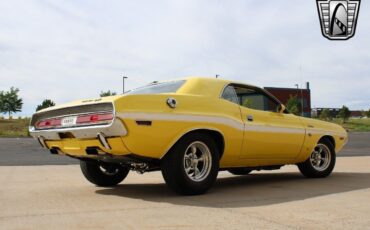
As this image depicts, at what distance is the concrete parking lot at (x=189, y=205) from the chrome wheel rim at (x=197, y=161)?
0.30 meters

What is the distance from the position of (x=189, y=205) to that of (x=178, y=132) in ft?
3.15

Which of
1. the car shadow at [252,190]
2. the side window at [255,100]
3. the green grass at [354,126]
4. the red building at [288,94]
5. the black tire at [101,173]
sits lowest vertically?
the green grass at [354,126]

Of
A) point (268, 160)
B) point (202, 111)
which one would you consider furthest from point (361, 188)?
point (202, 111)

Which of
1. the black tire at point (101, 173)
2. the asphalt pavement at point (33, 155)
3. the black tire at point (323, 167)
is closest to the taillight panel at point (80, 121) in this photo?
→ the black tire at point (101, 173)

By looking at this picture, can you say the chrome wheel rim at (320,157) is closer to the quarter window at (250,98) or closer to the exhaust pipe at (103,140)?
the quarter window at (250,98)

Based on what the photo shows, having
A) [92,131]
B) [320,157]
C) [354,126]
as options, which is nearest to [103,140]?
[92,131]

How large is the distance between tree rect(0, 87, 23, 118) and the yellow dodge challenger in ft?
197

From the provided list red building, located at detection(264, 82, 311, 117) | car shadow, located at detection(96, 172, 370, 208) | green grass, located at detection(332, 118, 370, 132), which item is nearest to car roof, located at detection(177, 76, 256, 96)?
car shadow, located at detection(96, 172, 370, 208)

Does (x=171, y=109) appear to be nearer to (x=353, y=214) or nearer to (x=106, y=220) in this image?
(x=106, y=220)

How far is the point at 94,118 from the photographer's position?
18.5 feet

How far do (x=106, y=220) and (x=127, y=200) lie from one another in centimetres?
131

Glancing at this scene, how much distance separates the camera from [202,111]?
6.21m

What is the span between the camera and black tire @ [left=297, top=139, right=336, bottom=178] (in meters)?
8.48

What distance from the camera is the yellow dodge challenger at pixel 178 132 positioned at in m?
5.54
